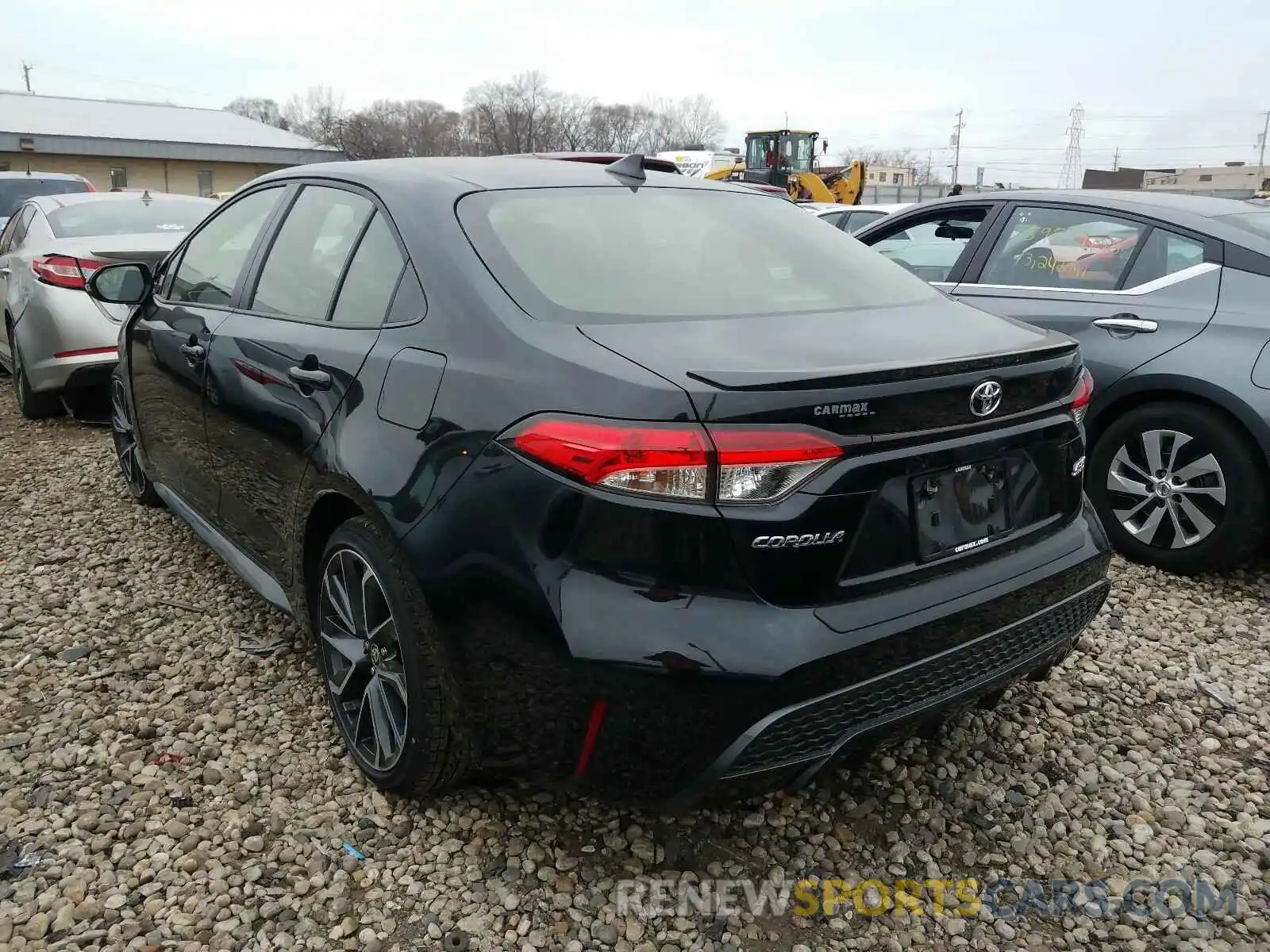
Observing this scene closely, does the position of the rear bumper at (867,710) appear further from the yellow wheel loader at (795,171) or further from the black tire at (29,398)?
the yellow wheel loader at (795,171)

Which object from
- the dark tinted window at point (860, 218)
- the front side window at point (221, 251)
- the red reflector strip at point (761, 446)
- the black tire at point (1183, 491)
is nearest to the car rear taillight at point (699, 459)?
the red reflector strip at point (761, 446)

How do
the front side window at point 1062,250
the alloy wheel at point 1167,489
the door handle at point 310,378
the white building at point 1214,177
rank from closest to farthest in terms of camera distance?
the door handle at point 310,378 → the alloy wheel at point 1167,489 → the front side window at point 1062,250 → the white building at point 1214,177

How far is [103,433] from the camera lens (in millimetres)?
6406

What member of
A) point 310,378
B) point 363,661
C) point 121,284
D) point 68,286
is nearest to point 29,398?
point 68,286

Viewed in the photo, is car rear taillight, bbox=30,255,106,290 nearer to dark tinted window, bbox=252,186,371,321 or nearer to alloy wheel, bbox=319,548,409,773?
dark tinted window, bbox=252,186,371,321

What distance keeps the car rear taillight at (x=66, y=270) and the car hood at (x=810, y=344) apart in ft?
16.5

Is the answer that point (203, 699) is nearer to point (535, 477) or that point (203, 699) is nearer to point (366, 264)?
point (366, 264)

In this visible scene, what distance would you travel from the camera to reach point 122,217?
6.71m

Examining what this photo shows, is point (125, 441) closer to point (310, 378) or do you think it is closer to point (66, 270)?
point (66, 270)

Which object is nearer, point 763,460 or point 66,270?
point 763,460

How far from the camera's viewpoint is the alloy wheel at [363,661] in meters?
2.37

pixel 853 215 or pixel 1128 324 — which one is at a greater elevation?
pixel 853 215

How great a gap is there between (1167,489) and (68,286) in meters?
6.09

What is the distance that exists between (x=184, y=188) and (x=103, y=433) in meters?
35.4
